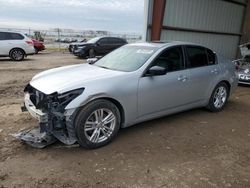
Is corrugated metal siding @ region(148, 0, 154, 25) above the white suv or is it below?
above

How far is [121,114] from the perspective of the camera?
440 cm

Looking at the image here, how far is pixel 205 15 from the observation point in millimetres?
11156

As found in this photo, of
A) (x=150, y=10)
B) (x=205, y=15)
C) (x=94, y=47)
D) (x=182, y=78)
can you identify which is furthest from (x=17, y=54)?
(x=182, y=78)

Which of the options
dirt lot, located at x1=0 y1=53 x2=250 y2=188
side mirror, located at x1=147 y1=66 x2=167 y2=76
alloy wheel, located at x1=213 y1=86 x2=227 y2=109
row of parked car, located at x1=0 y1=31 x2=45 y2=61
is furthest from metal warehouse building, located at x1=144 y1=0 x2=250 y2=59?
row of parked car, located at x1=0 y1=31 x2=45 y2=61

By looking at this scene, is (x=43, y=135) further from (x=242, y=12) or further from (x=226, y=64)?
(x=242, y=12)

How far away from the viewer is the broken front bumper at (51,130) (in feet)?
12.5

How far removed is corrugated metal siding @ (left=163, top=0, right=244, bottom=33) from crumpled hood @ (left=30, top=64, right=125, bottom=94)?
5.38m

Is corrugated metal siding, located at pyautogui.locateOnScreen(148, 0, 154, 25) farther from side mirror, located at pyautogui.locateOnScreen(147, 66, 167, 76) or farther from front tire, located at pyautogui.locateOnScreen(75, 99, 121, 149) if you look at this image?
front tire, located at pyautogui.locateOnScreen(75, 99, 121, 149)

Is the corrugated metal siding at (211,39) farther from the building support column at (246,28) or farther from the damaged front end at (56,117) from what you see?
the damaged front end at (56,117)

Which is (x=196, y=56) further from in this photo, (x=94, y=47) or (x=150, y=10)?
(x=94, y=47)

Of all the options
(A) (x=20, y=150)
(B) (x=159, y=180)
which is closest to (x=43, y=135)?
(A) (x=20, y=150)

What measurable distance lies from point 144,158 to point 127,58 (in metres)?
1.94

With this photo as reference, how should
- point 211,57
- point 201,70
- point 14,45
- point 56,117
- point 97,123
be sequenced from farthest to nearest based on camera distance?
point 14,45 < point 211,57 < point 201,70 < point 97,123 < point 56,117

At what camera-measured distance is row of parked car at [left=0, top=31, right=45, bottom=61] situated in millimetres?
14773
